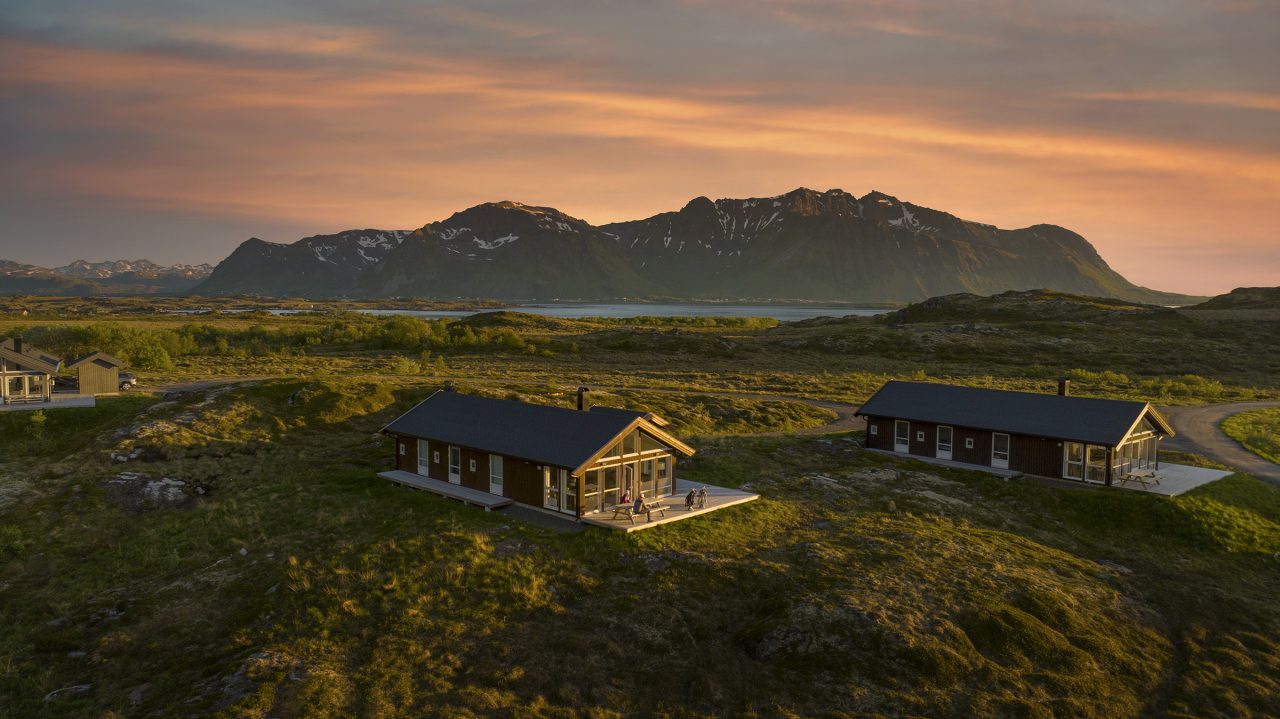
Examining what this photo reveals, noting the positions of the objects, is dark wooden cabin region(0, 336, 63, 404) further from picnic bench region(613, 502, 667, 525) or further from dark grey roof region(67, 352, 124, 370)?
picnic bench region(613, 502, 667, 525)

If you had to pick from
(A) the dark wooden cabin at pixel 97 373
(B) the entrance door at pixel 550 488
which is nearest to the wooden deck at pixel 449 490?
(B) the entrance door at pixel 550 488

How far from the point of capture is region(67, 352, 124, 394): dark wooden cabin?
174 feet

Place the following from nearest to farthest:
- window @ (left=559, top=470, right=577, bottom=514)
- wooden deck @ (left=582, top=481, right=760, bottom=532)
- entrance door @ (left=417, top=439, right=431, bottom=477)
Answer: wooden deck @ (left=582, top=481, right=760, bottom=532)
window @ (left=559, top=470, right=577, bottom=514)
entrance door @ (left=417, top=439, right=431, bottom=477)

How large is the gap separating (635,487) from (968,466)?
21.3m

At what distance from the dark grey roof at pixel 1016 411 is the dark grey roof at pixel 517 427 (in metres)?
21.7

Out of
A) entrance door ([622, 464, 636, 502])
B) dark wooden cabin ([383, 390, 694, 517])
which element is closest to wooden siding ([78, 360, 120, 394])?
dark wooden cabin ([383, 390, 694, 517])

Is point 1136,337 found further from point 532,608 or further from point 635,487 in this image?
point 532,608

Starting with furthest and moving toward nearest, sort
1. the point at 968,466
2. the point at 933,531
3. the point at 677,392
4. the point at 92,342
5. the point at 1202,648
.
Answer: the point at 92,342 → the point at 677,392 → the point at 968,466 → the point at 933,531 → the point at 1202,648

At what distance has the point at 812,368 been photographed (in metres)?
103

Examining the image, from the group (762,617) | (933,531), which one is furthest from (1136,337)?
(762,617)

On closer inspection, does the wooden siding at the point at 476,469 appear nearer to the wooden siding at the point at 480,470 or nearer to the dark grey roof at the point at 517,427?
the wooden siding at the point at 480,470

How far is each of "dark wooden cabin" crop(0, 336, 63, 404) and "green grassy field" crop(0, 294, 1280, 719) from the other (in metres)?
4.86

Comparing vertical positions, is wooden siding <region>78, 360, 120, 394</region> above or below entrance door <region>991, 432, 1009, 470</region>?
above

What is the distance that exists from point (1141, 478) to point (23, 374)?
2727 inches
